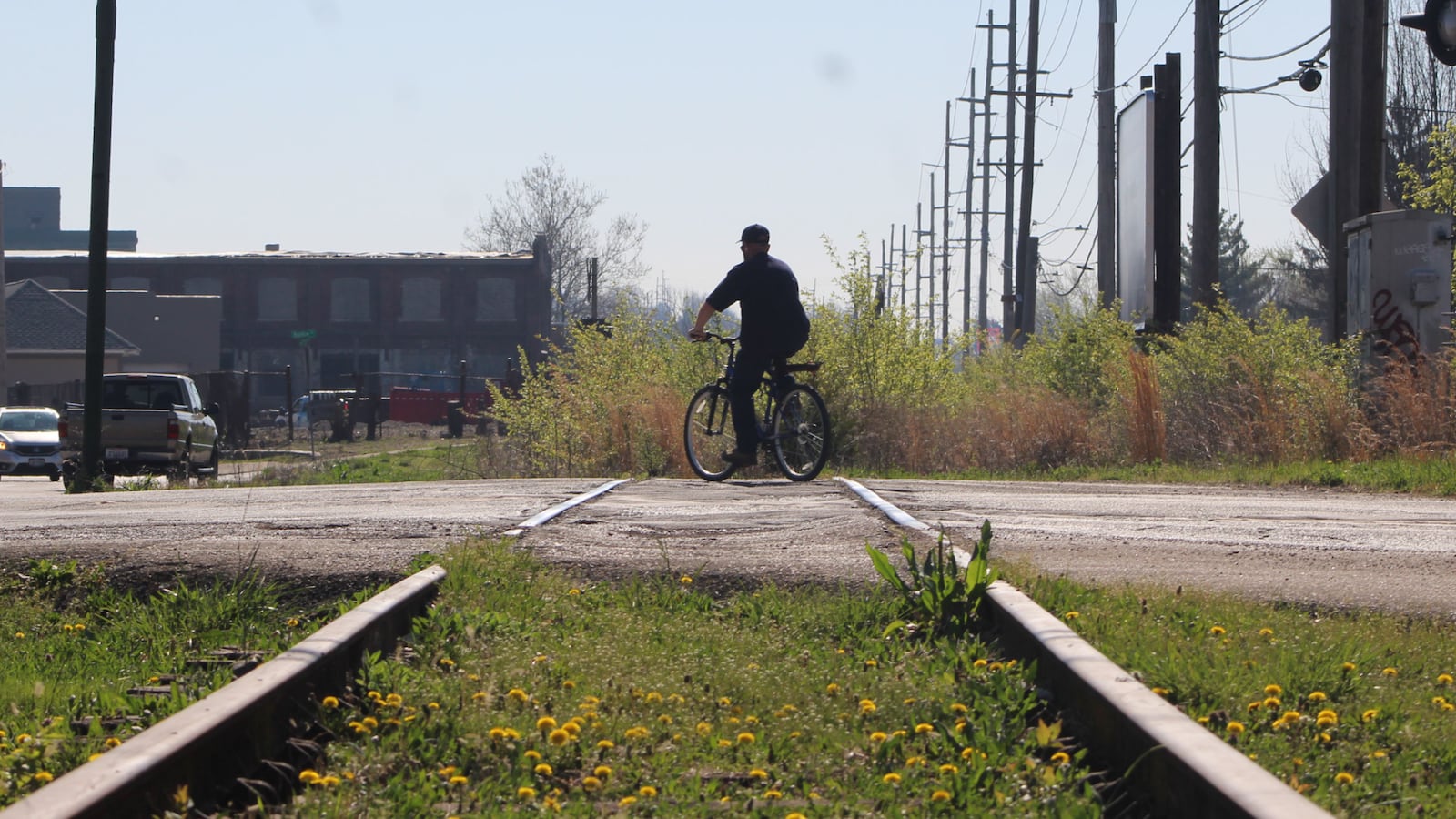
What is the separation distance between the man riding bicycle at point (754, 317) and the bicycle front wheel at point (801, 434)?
0.77 feet

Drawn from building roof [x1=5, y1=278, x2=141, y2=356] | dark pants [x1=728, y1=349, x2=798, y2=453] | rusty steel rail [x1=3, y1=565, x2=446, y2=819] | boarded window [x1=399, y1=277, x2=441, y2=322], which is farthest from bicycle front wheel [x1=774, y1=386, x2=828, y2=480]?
boarded window [x1=399, y1=277, x2=441, y2=322]

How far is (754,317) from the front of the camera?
11.9m

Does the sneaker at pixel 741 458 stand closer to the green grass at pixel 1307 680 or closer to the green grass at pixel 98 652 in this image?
the green grass at pixel 98 652

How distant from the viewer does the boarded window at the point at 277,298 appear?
7775 centimetres

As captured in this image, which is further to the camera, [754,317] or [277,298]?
[277,298]

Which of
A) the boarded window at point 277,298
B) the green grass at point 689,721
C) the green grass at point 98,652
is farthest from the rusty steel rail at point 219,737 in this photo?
the boarded window at point 277,298

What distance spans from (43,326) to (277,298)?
821 inches

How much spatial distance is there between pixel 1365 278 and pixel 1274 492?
4.85 metres

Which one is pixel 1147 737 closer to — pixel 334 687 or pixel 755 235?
pixel 334 687

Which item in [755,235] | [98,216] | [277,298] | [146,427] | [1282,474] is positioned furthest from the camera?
[277,298]

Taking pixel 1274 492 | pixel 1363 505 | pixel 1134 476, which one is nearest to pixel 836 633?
pixel 1363 505

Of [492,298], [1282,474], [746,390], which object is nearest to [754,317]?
[746,390]

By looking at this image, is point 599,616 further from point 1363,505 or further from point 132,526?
point 1363,505

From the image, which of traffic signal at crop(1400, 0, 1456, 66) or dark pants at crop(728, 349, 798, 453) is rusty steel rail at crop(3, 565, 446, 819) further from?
traffic signal at crop(1400, 0, 1456, 66)
